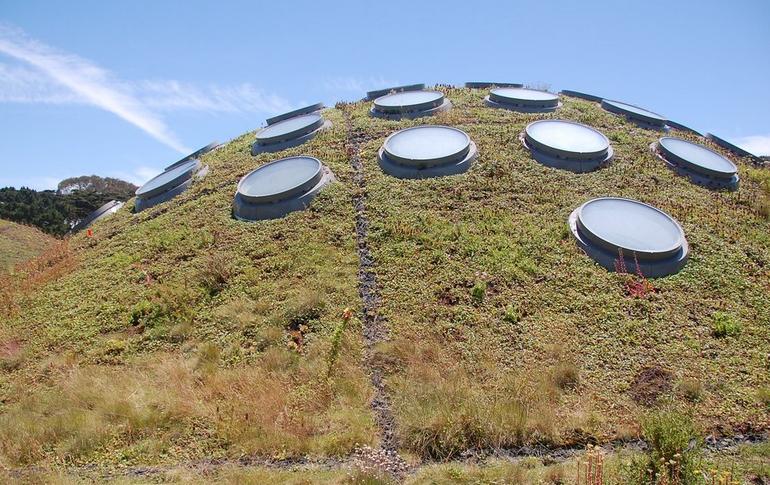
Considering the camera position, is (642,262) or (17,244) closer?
(642,262)

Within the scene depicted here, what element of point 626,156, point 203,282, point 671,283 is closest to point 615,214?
point 671,283

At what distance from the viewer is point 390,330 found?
1066 cm

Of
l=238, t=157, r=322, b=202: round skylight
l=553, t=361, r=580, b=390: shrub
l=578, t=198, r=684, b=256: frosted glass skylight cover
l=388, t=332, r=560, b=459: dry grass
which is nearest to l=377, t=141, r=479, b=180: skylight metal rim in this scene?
l=238, t=157, r=322, b=202: round skylight

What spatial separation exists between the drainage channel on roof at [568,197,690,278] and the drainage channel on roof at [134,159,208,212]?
13.7 metres

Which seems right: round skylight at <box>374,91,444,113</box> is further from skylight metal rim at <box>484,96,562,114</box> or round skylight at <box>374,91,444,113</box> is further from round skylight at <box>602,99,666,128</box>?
round skylight at <box>602,99,666,128</box>

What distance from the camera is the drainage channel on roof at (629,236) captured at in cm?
1201

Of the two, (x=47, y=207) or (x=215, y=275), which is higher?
(x=47, y=207)

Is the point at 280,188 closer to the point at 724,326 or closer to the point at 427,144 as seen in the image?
the point at 427,144

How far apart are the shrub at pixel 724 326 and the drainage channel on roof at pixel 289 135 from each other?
14213 mm

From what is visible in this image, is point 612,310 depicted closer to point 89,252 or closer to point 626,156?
point 626,156

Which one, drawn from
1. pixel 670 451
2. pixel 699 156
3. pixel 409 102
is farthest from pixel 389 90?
pixel 670 451

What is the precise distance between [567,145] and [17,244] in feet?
71.6

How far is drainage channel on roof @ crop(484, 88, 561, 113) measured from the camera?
20.7 metres

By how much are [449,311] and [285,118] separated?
16.3m
